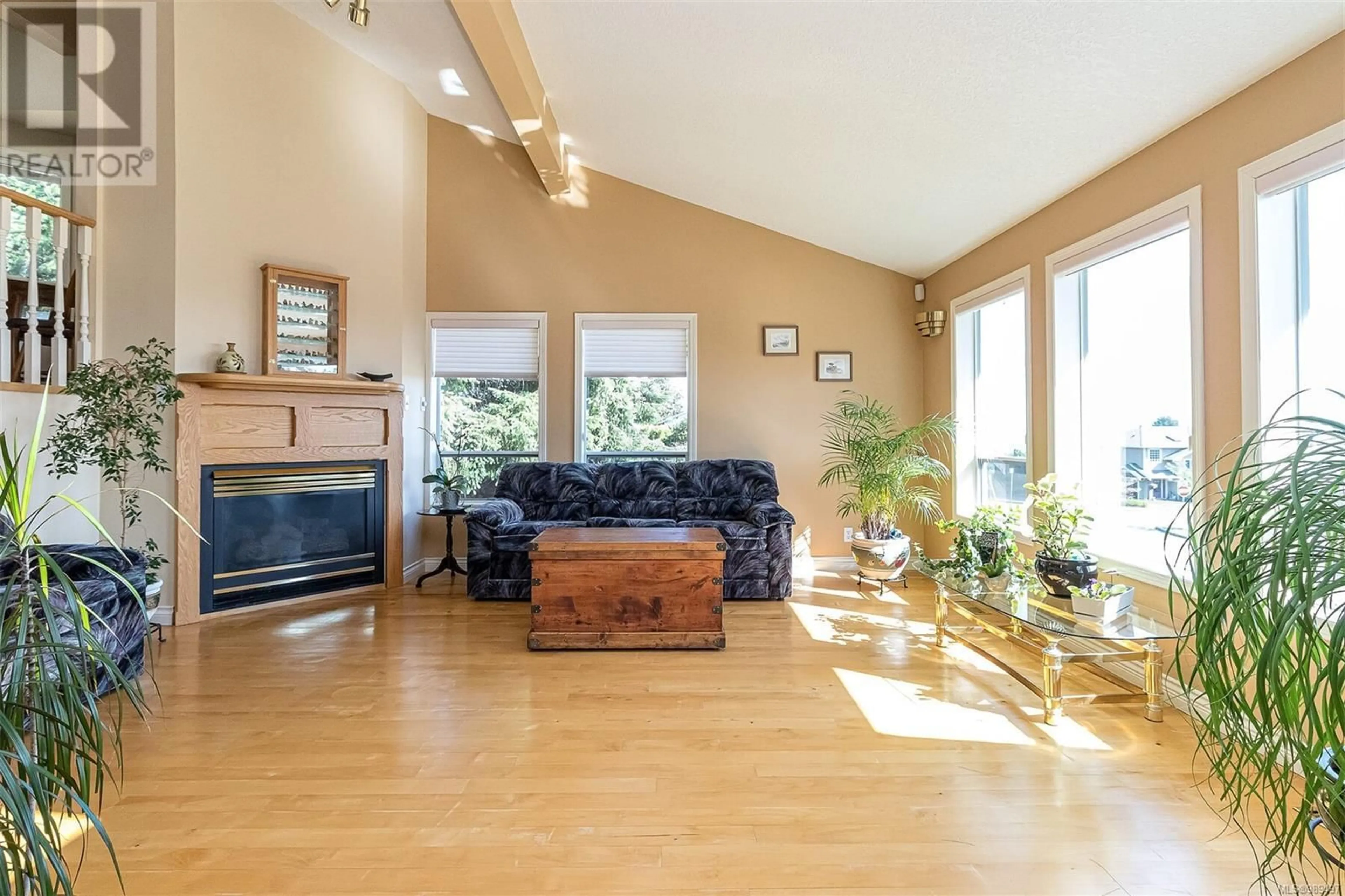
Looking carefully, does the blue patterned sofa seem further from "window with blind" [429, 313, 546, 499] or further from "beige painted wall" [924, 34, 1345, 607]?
"beige painted wall" [924, 34, 1345, 607]

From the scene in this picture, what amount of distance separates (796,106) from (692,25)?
71 centimetres

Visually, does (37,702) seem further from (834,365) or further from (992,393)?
(834,365)

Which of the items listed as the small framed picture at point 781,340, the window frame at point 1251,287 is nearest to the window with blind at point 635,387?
the small framed picture at point 781,340

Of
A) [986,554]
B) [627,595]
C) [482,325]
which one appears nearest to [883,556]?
[986,554]

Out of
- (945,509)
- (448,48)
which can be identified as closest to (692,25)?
(448,48)

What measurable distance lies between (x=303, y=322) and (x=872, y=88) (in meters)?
3.79

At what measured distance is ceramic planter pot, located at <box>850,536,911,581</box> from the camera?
14.2ft

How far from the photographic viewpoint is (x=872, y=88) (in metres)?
2.96

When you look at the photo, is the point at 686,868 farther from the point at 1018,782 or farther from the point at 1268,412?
the point at 1268,412

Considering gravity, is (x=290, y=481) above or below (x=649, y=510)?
above

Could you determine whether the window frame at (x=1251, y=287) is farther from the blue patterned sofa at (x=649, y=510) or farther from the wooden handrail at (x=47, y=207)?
the wooden handrail at (x=47, y=207)

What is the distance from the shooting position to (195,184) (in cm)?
377

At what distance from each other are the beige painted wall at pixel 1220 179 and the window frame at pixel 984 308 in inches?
15.5

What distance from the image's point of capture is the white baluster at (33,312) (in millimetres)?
3309
